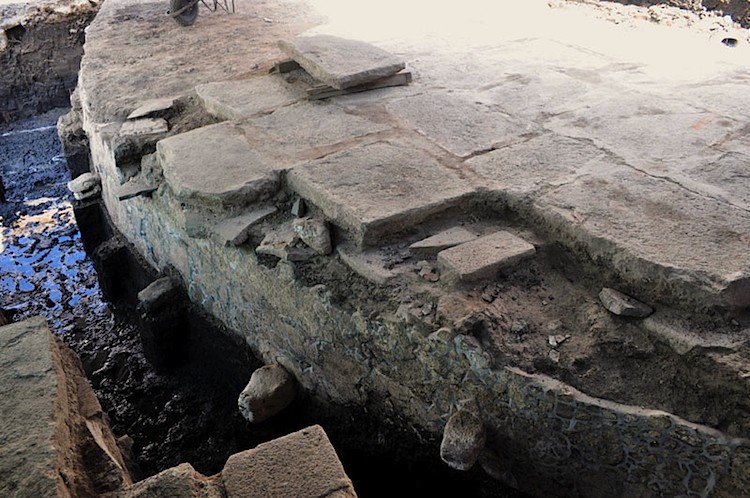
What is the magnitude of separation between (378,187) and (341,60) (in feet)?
4.25

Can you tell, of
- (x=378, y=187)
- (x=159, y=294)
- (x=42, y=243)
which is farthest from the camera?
(x=42, y=243)

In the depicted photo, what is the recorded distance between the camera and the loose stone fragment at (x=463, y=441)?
2217 mm

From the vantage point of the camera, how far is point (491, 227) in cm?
270

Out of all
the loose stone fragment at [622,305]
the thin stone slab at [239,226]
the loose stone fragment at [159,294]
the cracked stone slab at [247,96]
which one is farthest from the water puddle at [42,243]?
the loose stone fragment at [622,305]

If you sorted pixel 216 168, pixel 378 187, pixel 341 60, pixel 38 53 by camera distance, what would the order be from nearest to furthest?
1. pixel 378 187
2. pixel 216 168
3. pixel 341 60
4. pixel 38 53

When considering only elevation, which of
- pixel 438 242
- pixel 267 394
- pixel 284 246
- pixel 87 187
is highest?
pixel 438 242

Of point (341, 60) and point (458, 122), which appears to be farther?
point (341, 60)

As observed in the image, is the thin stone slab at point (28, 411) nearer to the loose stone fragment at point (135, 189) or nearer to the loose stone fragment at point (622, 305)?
the loose stone fragment at point (135, 189)

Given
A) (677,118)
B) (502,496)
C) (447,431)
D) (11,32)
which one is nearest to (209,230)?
(447,431)

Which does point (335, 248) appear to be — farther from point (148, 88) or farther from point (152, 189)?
point (148, 88)

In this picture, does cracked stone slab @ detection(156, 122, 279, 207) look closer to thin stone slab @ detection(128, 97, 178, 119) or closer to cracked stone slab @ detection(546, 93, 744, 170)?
thin stone slab @ detection(128, 97, 178, 119)

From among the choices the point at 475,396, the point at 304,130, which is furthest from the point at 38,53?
the point at 475,396

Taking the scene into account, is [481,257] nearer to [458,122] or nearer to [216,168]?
[458,122]

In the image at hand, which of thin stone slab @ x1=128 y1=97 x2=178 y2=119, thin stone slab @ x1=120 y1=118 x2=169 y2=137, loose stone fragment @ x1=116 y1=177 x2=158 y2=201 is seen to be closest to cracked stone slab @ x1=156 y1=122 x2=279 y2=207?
loose stone fragment @ x1=116 y1=177 x2=158 y2=201
